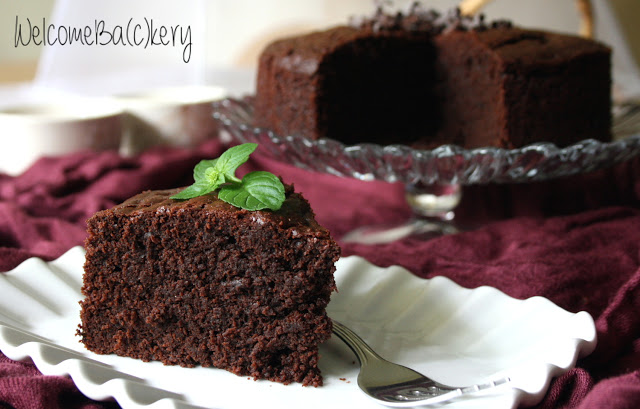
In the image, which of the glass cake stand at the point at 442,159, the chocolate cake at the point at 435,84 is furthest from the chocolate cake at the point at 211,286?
the chocolate cake at the point at 435,84

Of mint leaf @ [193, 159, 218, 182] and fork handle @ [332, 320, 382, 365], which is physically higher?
mint leaf @ [193, 159, 218, 182]

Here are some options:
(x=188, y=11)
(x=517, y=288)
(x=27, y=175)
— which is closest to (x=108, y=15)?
(x=188, y=11)

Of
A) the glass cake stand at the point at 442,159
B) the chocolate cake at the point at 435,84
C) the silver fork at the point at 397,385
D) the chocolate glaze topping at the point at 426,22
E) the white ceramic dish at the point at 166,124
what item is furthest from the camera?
the white ceramic dish at the point at 166,124

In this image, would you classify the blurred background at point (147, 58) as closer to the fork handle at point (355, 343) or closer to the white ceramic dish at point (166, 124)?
the white ceramic dish at point (166, 124)

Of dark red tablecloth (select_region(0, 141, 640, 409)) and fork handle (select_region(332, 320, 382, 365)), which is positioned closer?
dark red tablecloth (select_region(0, 141, 640, 409))

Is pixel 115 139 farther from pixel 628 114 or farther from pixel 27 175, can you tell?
pixel 628 114

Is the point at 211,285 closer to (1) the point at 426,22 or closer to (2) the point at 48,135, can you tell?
(2) the point at 48,135

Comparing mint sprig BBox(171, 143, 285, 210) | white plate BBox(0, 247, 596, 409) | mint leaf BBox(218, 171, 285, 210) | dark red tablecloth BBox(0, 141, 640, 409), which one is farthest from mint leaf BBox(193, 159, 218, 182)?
dark red tablecloth BBox(0, 141, 640, 409)

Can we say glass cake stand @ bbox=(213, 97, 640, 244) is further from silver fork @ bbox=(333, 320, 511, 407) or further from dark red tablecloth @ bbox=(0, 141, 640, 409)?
silver fork @ bbox=(333, 320, 511, 407)
